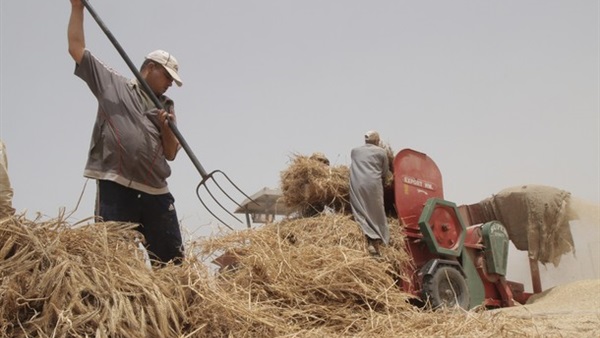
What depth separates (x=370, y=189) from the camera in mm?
5332

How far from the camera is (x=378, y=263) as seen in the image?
4.60 m

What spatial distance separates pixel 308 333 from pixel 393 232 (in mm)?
2403

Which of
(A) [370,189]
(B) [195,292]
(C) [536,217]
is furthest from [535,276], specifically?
(B) [195,292]

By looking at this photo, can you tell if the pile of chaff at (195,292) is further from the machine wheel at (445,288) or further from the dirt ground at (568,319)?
the machine wheel at (445,288)

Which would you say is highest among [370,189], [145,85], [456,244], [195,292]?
[145,85]

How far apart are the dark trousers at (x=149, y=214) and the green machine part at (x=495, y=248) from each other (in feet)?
11.8

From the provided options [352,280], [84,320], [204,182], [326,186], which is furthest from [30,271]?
[326,186]

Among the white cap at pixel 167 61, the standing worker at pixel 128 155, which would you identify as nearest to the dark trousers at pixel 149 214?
the standing worker at pixel 128 155

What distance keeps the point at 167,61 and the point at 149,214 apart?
943mm

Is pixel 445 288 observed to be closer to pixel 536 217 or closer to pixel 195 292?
pixel 536 217

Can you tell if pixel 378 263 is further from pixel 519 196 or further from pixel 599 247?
pixel 599 247

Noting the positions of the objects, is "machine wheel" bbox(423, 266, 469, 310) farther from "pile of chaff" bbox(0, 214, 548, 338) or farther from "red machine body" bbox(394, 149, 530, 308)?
"pile of chaff" bbox(0, 214, 548, 338)

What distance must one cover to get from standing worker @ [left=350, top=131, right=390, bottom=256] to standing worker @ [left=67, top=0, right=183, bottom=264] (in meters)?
1.92

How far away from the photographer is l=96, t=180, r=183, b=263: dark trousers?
344 cm
